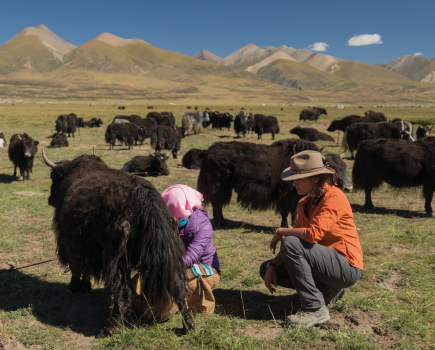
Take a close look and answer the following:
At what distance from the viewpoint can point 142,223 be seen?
2.94 m

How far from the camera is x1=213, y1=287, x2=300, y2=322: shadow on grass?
3424 millimetres

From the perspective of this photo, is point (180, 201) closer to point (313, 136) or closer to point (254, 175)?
point (254, 175)

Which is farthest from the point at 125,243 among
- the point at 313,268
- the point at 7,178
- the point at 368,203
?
the point at 7,178

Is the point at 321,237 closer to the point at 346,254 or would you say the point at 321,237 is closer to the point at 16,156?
the point at 346,254

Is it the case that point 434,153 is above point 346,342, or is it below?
above

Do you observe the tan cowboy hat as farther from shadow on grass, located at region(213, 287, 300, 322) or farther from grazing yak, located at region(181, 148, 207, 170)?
grazing yak, located at region(181, 148, 207, 170)

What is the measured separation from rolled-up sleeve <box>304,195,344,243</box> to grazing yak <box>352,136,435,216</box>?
5714 millimetres

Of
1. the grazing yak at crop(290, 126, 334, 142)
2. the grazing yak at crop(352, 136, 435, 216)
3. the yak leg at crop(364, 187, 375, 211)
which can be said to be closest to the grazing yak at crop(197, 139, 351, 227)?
the yak leg at crop(364, 187, 375, 211)

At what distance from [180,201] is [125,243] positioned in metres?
0.65

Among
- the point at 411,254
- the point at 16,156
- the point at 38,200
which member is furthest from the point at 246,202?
the point at 16,156

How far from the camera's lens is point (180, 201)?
3.28m

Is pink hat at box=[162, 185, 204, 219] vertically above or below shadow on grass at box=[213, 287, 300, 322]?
above

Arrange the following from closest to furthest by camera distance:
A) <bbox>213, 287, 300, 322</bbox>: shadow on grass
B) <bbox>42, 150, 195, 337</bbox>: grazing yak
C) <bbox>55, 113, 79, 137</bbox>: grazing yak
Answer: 1. <bbox>42, 150, 195, 337</bbox>: grazing yak
2. <bbox>213, 287, 300, 322</bbox>: shadow on grass
3. <bbox>55, 113, 79, 137</bbox>: grazing yak

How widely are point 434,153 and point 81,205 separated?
7.66 metres
